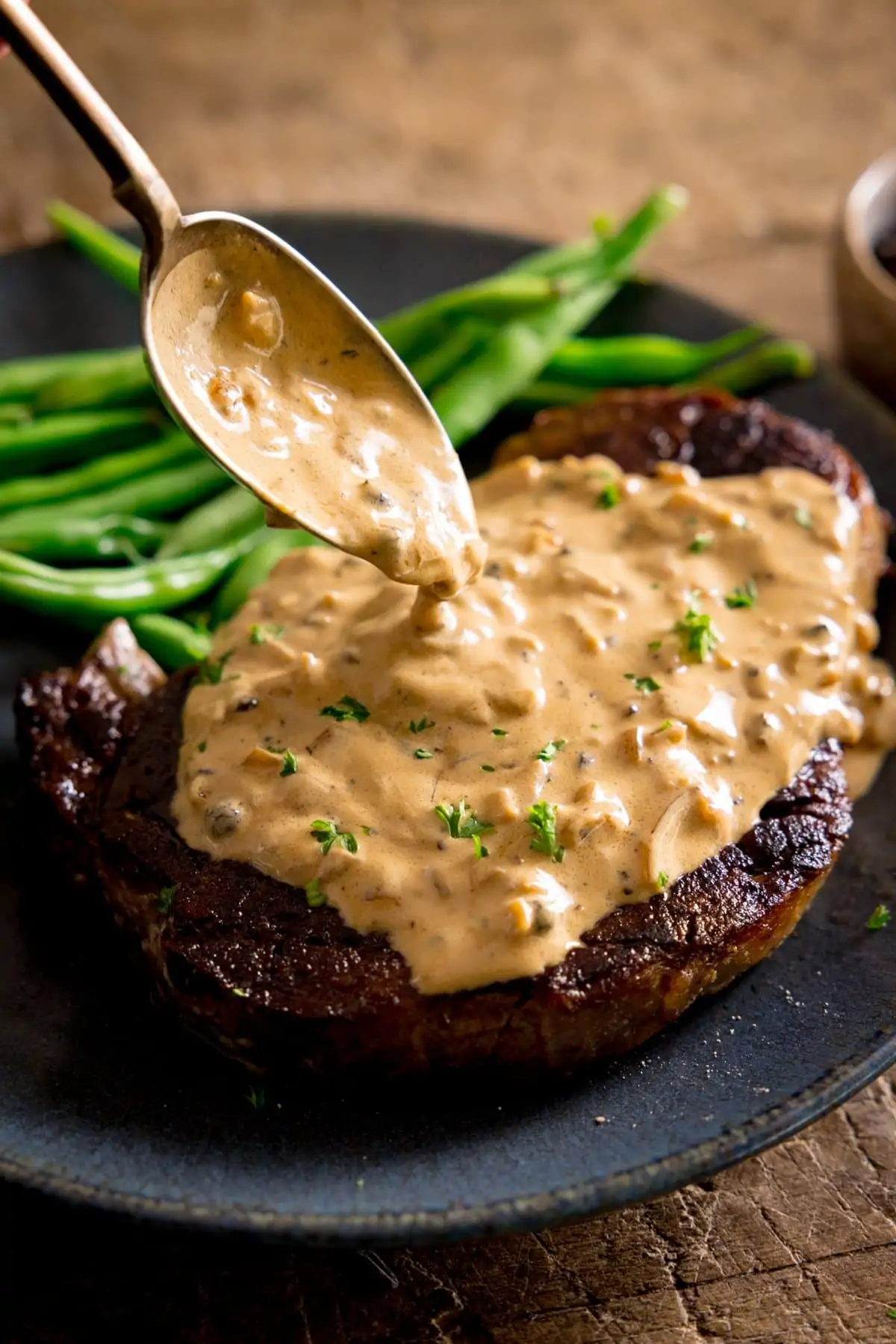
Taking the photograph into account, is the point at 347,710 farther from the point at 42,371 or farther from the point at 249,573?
the point at 42,371

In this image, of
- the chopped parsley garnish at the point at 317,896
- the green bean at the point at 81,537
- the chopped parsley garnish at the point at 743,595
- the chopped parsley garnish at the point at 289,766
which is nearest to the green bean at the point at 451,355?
the green bean at the point at 81,537

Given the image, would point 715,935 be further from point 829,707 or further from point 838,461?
point 838,461

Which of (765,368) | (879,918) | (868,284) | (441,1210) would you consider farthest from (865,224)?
(441,1210)

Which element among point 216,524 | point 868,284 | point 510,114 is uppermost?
point 868,284

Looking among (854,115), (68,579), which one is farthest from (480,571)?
(854,115)

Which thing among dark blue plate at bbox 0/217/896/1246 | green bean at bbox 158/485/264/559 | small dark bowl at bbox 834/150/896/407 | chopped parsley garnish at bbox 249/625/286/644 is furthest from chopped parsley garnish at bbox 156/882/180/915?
small dark bowl at bbox 834/150/896/407

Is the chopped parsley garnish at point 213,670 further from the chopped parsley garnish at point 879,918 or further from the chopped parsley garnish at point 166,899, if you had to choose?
the chopped parsley garnish at point 879,918

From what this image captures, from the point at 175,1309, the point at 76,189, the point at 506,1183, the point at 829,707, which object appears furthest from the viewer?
the point at 76,189
